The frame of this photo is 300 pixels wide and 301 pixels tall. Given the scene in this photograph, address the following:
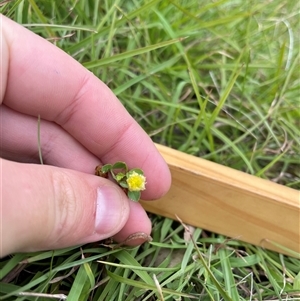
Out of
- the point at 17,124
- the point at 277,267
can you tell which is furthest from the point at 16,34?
the point at 277,267

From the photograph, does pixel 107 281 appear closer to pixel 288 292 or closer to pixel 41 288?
pixel 41 288

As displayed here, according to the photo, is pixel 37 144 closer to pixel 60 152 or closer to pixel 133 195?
pixel 60 152

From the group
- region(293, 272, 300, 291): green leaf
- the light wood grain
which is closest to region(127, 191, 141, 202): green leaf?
the light wood grain

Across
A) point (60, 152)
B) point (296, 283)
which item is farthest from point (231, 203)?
point (60, 152)

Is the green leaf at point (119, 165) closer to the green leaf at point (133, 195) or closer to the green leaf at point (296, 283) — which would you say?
the green leaf at point (133, 195)

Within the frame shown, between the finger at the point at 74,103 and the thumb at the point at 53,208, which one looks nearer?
the thumb at the point at 53,208

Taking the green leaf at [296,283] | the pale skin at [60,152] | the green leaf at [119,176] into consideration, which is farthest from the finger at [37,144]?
the green leaf at [296,283]
